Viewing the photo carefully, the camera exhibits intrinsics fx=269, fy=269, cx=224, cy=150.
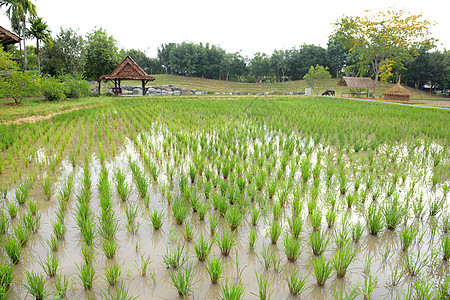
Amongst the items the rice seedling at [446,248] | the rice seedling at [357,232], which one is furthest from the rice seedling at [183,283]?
the rice seedling at [446,248]

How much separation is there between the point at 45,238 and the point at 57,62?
25.8 meters

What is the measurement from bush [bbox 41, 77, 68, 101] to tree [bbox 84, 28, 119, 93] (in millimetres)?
9519

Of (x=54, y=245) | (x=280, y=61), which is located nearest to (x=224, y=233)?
(x=54, y=245)

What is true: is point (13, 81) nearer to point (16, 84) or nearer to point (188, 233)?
point (16, 84)

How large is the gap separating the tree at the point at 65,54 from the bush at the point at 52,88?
7519 millimetres

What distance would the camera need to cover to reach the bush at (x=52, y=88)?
14.8m

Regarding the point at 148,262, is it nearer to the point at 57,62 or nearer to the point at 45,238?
the point at 45,238

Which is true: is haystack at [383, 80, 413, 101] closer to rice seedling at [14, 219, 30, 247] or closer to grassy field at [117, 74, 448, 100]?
grassy field at [117, 74, 448, 100]

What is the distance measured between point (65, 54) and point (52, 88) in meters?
9.90

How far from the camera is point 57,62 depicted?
76.2 ft

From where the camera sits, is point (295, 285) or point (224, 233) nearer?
point (295, 285)

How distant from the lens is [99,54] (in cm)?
2539

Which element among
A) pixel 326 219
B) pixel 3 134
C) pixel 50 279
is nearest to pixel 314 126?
pixel 326 219

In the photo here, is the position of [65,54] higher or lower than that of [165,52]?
lower
